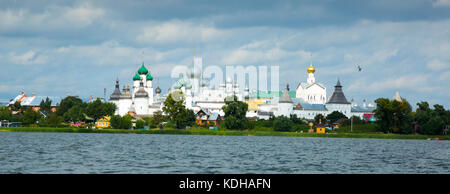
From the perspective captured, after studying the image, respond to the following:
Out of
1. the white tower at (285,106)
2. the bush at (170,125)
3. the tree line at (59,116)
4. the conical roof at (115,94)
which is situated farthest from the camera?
the conical roof at (115,94)

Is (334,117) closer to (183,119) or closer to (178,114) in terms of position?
(183,119)

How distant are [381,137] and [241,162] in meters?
44.2

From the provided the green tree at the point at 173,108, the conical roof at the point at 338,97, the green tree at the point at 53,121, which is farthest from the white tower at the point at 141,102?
the conical roof at the point at 338,97

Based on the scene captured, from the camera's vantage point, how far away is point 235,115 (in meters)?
80.5

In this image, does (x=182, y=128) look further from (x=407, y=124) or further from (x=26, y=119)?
(x=407, y=124)

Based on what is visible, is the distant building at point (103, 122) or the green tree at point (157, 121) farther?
the distant building at point (103, 122)

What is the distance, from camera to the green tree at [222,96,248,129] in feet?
258

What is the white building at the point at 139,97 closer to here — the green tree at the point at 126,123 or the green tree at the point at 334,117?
the green tree at the point at 126,123

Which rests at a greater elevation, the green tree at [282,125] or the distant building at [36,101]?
the distant building at [36,101]

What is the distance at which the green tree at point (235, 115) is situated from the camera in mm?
78562

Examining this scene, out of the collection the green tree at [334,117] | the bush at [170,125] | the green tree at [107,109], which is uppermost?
the green tree at [107,109]

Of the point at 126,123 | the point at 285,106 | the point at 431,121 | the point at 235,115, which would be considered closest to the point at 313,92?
the point at 285,106

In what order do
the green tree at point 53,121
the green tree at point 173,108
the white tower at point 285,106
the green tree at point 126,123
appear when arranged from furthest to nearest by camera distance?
the white tower at point 285,106 → the green tree at point 173,108 → the green tree at point 126,123 → the green tree at point 53,121
